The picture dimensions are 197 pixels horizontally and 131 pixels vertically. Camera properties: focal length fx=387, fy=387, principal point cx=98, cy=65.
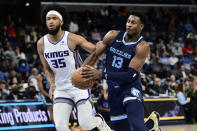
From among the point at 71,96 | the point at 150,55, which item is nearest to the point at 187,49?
the point at 150,55

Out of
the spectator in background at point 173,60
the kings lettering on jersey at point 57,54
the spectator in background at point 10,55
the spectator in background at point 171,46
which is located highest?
the kings lettering on jersey at point 57,54

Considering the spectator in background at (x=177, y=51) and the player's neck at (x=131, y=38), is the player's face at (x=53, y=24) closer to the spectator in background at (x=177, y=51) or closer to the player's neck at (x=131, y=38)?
the player's neck at (x=131, y=38)

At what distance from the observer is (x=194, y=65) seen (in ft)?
63.0

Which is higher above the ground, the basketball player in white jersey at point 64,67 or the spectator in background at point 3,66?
the basketball player in white jersey at point 64,67

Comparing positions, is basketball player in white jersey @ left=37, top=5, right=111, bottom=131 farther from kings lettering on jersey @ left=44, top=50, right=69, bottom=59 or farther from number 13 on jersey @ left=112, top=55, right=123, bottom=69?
number 13 on jersey @ left=112, top=55, right=123, bottom=69

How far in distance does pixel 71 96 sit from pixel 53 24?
1.21 meters

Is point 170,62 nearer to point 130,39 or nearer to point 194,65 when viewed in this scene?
point 194,65

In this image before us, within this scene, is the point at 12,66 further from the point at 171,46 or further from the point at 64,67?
the point at 171,46

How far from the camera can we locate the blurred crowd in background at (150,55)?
515 inches

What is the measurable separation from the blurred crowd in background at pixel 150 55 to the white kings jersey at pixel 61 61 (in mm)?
1981

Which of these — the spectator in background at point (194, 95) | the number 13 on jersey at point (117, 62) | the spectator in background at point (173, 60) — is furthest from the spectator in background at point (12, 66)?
the number 13 on jersey at point (117, 62)

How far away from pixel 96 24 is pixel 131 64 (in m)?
14.9

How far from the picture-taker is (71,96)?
20.6 feet

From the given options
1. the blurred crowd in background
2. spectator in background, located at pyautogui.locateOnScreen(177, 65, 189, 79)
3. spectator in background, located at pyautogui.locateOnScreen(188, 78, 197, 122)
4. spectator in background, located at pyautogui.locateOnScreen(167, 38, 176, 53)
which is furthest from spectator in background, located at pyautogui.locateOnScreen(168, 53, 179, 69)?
spectator in background, located at pyautogui.locateOnScreen(188, 78, 197, 122)
